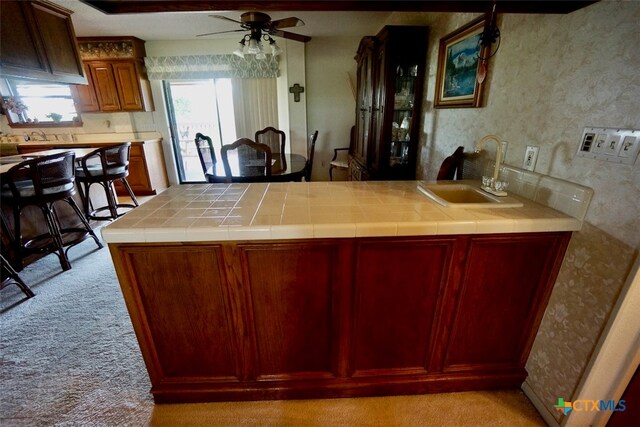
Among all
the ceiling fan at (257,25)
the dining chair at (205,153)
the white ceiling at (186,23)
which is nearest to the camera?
the ceiling fan at (257,25)

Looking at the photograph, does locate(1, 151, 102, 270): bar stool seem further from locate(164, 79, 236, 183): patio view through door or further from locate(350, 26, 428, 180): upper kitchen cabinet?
locate(350, 26, 428, 180): upper kitchen cabinet

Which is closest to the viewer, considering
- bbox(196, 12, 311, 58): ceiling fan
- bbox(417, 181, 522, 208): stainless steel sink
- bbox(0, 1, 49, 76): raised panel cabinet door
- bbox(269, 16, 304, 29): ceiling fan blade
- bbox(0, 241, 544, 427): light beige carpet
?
bbox(0, 241, 544, 427): light beige carpet

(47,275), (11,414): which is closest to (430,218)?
(11,414)

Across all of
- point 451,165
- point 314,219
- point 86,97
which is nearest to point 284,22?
point 451,165

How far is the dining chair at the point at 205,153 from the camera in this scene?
275 centimetres

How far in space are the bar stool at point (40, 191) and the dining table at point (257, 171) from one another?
115 cm


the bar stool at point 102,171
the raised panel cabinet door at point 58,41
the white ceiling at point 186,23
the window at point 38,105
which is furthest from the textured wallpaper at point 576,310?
the window at point 38,105

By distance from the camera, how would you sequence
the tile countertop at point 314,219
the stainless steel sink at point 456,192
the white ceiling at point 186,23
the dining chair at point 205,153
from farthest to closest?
1. the white ceiling at point 186,23
2. the dining chair at point 205,153
3. the stainless steel sink at point 456,192
4. the tile countertop at point 314,219

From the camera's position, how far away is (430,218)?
1086 mm

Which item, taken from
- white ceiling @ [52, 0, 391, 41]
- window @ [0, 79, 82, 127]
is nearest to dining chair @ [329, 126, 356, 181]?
white ceiling @ [52, 0, 391, 41]

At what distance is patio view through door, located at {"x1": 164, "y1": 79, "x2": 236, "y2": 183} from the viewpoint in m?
4.58

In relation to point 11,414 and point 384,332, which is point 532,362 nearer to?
point 384,332

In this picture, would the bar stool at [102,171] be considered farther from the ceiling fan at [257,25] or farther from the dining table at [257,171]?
the ceiling fan at [257,25]

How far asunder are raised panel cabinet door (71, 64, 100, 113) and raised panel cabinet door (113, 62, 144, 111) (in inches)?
14.7
